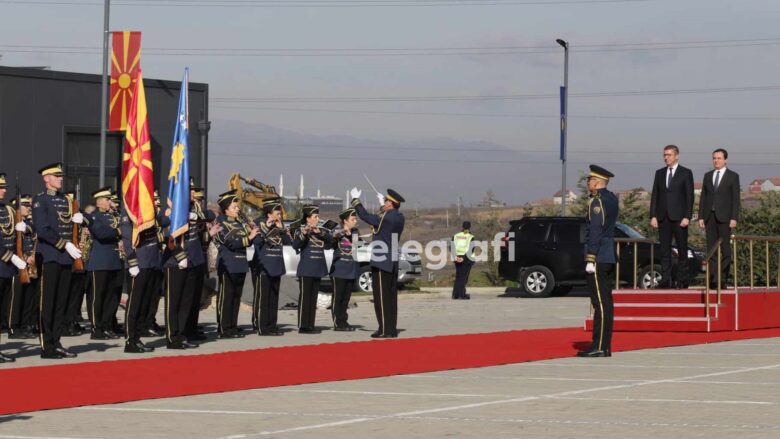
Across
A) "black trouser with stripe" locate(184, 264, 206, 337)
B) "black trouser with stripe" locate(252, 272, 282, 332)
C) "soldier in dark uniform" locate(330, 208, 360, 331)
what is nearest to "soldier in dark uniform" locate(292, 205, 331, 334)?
"soldier in dark uniform" locate(330, 208, 360, 331)

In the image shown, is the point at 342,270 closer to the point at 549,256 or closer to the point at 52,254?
the point at 52,254

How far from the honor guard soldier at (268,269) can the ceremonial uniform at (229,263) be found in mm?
468

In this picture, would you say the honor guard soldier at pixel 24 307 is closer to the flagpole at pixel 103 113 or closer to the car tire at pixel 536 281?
the flagpole at pixel 103 113

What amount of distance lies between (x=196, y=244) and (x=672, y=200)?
6214 millimetres

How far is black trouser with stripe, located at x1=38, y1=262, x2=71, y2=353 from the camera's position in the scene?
15.0 m

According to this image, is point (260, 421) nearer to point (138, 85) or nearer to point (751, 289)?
point (138, 85)

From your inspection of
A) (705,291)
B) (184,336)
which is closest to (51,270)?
(184,336)

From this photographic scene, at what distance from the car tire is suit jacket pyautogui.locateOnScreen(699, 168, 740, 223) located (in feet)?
42.5

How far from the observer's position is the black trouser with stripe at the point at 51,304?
15039 millimetres

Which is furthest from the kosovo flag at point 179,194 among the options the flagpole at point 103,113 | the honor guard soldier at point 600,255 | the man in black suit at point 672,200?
the flagpole at point 103,113

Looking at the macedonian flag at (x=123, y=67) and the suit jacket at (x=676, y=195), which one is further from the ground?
the macedonian flag at (x=123, y=67)

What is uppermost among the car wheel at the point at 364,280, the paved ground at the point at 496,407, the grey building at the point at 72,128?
the grey building at the point at 72,128

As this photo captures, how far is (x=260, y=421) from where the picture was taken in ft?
32.1

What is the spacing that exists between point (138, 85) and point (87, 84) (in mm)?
16777
